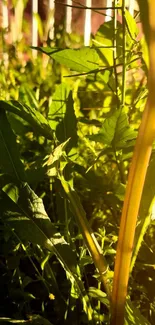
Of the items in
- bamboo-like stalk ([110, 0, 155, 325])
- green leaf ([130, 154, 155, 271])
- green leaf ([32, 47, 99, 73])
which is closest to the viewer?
bamboo-like stalk ([110, 0, 155, 325])

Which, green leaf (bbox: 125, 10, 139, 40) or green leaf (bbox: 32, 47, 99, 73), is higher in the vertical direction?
green leaf (bbox: 125, 10, 139, 40)

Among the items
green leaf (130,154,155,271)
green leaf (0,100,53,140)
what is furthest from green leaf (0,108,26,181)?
green leaf (130,154,155,271)

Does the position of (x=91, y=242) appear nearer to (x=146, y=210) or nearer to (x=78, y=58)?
(x=146, y=210)

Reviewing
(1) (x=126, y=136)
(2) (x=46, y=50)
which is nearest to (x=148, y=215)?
(1) (x=126, y=136)

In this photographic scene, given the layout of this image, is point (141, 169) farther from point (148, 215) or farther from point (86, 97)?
point (86, 97)

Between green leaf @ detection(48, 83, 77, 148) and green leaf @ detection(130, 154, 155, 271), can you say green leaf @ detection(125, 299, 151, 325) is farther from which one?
green leaf @ detection(48, 83, 77, 148)
